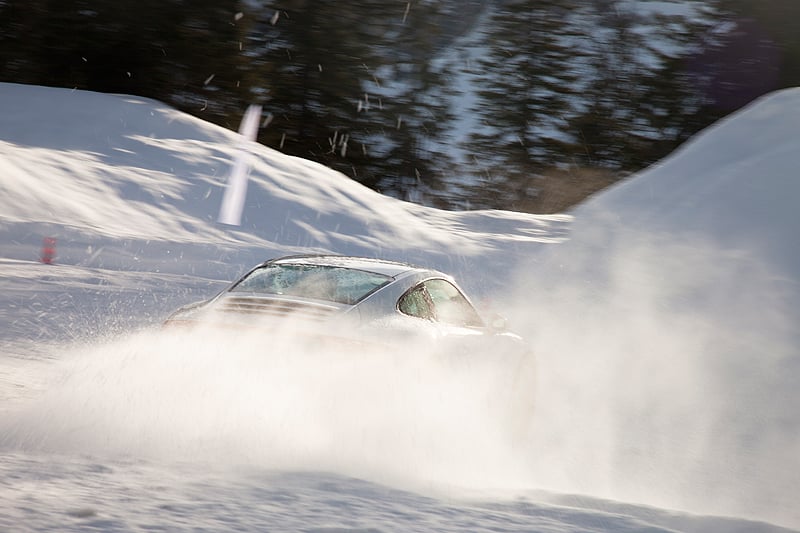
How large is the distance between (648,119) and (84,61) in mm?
15989

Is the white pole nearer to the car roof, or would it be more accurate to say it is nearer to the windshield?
the car roof

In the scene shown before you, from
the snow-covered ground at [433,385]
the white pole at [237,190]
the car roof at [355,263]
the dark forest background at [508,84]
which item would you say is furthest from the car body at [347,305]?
the dark forest background at [508,84]

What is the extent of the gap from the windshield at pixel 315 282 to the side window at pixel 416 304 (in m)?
0.18

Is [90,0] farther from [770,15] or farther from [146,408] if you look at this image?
[146,408]

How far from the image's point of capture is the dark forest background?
29203 mm

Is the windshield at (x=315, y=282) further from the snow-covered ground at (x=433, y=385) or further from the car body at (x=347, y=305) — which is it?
the snow-covered ground at (x=433, y=385)

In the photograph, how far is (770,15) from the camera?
29.9 m

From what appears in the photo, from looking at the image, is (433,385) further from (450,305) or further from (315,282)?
(450,305)

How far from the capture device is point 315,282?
674cm

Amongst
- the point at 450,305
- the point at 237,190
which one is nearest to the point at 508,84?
the point at 237,190

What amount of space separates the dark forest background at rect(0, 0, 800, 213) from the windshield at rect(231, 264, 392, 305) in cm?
2213

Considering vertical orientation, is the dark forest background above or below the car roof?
above

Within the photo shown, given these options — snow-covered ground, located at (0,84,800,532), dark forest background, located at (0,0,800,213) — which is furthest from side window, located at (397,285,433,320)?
dark forest background, located at (0,0,800,213)

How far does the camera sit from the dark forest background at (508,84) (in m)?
29.2
